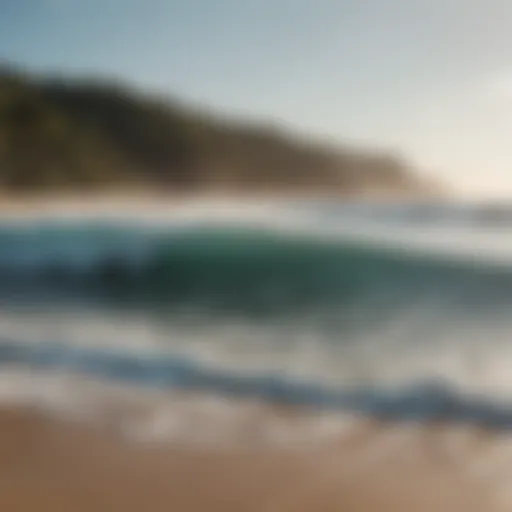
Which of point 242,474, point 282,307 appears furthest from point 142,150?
point 242,474

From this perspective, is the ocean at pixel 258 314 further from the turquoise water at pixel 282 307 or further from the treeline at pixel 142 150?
the treeline at pixel 142 150

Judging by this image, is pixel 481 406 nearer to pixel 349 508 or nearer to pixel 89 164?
Result: pixel 349 508

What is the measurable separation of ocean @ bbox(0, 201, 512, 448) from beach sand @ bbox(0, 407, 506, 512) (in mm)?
118

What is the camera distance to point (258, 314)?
274 centimetres

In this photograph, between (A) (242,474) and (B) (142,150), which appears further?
(B) (142,150)

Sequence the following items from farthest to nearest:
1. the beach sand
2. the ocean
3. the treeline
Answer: the treeline < the ocean < the beach sand

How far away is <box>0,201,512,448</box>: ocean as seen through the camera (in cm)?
175

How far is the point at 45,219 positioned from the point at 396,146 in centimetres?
239

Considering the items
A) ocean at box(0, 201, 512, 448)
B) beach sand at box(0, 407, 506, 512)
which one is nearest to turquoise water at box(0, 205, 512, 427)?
ocean at box(0, 201, 512, 448)

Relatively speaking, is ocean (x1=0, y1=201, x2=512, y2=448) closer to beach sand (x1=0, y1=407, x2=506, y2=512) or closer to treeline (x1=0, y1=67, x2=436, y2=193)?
beach sand (x1=0, y1=407, x2=506, y2=512)

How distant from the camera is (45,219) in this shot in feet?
14.2

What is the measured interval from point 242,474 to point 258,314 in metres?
1.45

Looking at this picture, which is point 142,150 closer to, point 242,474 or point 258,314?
point 258,314

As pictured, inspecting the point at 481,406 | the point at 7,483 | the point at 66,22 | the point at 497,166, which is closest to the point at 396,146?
the point at 497,166
